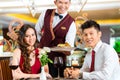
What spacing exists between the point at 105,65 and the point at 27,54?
2.55 ft

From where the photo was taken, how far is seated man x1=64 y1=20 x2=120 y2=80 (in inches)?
68.5

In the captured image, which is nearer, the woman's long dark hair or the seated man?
the seated man

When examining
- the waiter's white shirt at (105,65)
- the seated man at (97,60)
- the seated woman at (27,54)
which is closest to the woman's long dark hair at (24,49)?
the seated woman at (27,54)

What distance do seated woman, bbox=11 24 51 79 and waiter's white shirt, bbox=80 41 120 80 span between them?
1.58 ft

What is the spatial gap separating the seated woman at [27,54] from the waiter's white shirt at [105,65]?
0.48 meters

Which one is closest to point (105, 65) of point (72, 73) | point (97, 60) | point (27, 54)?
point (97, 60)

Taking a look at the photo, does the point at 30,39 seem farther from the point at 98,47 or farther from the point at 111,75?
the point at 111,75

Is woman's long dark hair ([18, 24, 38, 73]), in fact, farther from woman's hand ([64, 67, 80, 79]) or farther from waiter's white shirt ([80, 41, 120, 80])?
waiter's white shirt ([80, 41, 120, 80])

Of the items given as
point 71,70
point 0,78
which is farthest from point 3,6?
point 71,70

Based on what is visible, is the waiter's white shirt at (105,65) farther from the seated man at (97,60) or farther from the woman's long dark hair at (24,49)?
the woman's long dark hair at (24,49)

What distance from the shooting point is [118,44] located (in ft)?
14.7

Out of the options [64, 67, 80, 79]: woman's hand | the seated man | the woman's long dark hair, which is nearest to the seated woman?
the woman's long dark hair

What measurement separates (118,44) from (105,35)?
18.2ft

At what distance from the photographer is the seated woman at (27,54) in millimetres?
2156
